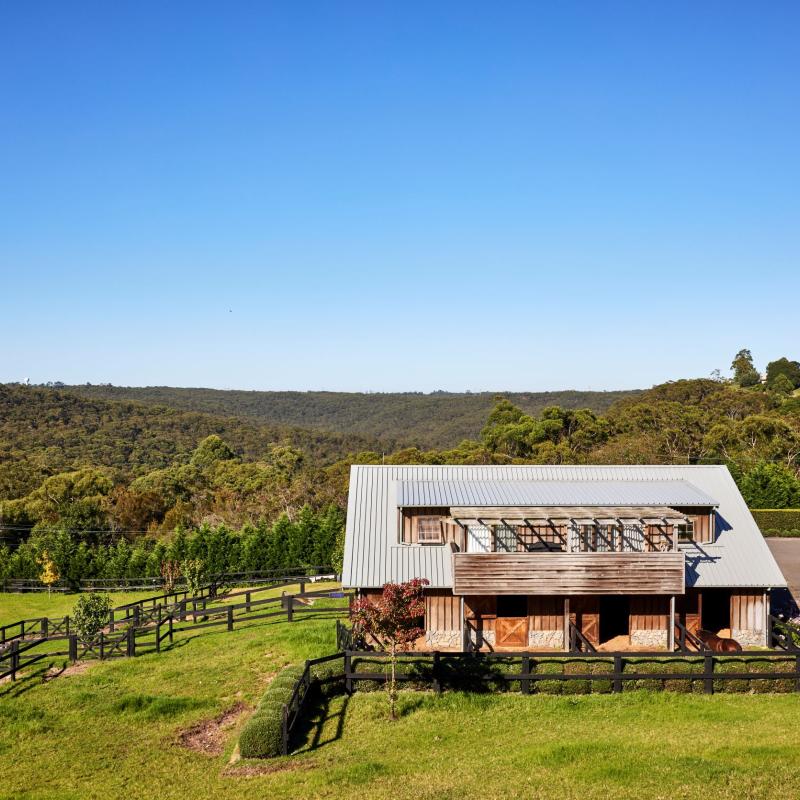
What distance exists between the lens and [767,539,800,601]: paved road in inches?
1220

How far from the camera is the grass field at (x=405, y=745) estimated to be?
13.5m

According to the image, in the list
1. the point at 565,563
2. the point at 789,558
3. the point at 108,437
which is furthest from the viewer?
the point at 108,437

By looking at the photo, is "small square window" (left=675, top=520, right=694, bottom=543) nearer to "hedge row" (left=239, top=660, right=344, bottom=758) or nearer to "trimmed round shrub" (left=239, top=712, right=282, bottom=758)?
"hedge row" (left=239, top=660, right=344, bottom=758)

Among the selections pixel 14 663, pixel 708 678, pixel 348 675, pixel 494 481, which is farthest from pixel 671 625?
pixel 14 663

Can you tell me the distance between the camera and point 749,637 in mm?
24766

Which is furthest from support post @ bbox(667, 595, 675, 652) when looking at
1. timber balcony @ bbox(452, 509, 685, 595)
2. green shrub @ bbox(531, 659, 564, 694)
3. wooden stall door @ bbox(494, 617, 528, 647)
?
green shrub @ bbox(531, 659, 564, 694)

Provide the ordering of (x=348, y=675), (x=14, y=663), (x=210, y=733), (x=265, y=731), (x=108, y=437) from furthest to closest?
(x=108, y=437) → (x=14, y=663) → (x=348, y=675) → (x=210, y=733) → (x=265, y=731)

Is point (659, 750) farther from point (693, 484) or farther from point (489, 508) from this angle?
point (693, 484)

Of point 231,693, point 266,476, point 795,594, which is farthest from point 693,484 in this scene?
point 266,476

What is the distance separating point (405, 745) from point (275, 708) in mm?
2906

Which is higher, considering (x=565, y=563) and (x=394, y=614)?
(x=565, y=563)

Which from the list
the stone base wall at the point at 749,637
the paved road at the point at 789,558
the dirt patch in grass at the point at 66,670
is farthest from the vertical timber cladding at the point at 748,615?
the dirt patch in grass at the point at 66,670

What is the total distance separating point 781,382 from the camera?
10900cm

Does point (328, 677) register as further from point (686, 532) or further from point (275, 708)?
point (686, 532)
